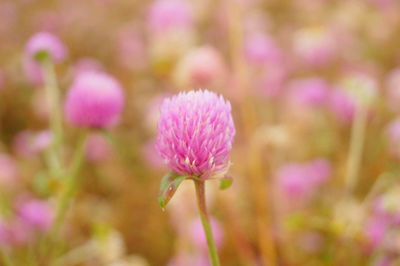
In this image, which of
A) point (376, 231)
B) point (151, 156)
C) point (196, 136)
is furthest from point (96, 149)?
point (196, 136)

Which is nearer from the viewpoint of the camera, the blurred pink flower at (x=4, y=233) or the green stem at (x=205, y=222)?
the green stem at (x=205, y=222)

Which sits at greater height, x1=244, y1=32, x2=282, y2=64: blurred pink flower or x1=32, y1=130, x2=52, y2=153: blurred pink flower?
x1=244, y1=32, x2=282, y2=64: blurred pink flower

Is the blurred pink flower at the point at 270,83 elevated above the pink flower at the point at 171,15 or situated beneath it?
situated beneath

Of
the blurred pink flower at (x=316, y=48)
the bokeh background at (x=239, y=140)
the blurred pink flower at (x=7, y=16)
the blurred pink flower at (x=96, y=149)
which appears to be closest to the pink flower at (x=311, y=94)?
the bokeh background at (x=239, y=140)

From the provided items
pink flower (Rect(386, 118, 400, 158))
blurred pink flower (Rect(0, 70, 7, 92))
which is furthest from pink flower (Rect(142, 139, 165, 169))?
pink flower (Rect(386, 118, 400, 158))

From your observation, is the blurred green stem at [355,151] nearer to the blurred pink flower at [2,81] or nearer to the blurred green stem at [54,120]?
the blurred green stem at [54,120]

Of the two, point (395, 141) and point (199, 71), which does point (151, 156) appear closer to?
point (199, 71)

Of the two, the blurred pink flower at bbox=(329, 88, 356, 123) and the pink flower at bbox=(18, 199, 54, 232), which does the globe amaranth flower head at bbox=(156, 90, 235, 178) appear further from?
the blurred pink flower at bbox=(329, 88, 356, 123)
